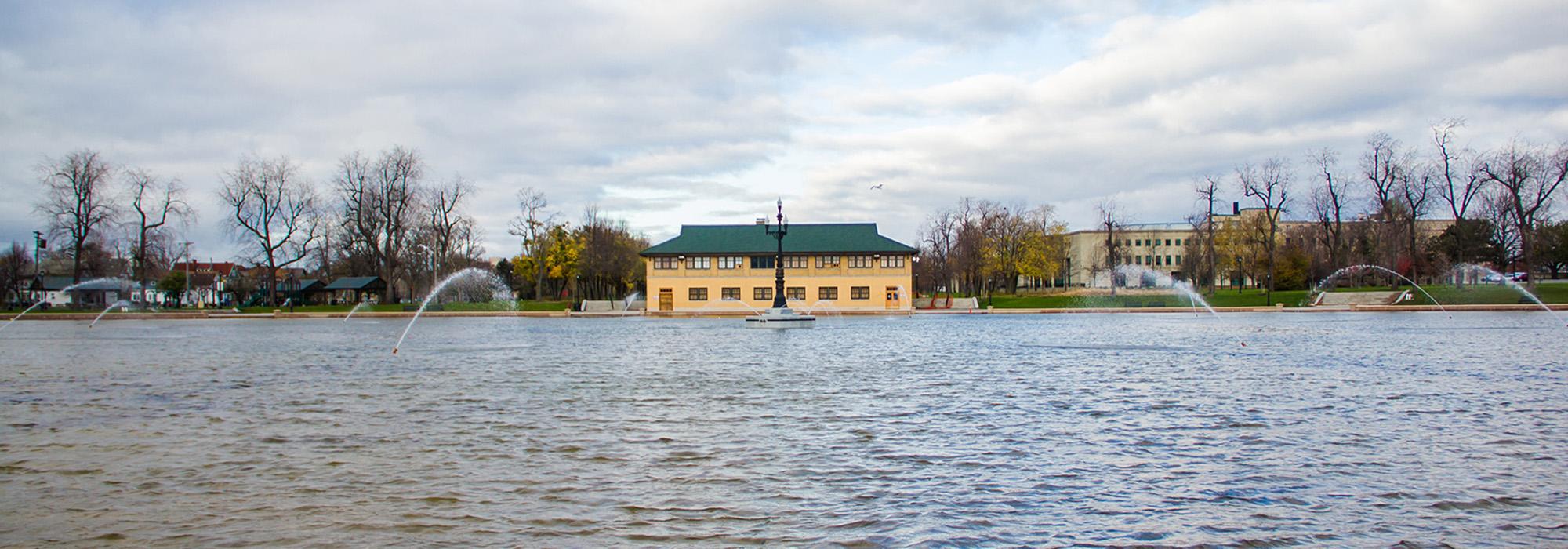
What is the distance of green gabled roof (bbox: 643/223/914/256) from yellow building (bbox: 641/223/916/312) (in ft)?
0.28

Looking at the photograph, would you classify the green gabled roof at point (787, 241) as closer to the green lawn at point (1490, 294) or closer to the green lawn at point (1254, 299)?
the green lawn at point (1254, 299)

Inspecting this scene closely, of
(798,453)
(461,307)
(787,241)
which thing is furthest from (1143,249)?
(798,453)

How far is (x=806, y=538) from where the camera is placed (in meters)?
6.96

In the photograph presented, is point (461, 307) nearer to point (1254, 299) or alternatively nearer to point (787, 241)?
point (787, 241)

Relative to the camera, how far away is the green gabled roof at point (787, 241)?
264 ft

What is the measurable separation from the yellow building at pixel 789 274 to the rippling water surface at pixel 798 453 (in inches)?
2214

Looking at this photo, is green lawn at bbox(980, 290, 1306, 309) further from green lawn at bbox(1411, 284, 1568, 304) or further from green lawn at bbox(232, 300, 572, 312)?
green lawn at bbox(232, 300, 572, 312)

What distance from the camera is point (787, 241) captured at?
83.1 m

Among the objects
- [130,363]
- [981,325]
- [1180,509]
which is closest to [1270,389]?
[1180,509]

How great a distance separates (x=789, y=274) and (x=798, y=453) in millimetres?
70706

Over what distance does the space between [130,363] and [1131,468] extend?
2461 cm

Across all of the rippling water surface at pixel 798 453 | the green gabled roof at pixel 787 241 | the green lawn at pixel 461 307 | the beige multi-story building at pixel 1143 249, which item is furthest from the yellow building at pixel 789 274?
the beige multi-story building at pixel 1143 249

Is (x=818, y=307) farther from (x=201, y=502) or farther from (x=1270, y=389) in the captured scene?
(x=201, y=502)

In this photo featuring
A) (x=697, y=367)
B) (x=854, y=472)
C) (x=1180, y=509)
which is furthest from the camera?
(x=697, y=367)
